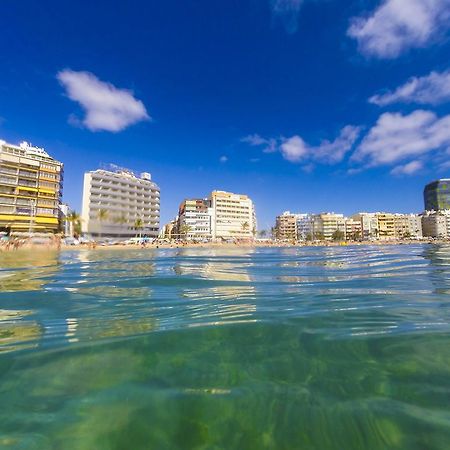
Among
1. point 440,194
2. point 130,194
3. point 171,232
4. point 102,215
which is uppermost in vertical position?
point 440,194

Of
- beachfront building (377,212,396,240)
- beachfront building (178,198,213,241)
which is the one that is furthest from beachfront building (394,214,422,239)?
beachfront building (178,198,213,241)

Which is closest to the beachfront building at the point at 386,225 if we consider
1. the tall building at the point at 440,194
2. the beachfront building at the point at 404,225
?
the beachfront building at the point at 404,225

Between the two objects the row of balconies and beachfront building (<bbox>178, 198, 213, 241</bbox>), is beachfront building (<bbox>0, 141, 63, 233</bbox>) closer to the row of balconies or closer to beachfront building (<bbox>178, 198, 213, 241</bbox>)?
the row of balconies

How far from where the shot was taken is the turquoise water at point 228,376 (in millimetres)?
1703

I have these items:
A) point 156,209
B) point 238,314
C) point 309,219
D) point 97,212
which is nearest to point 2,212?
point 97,212

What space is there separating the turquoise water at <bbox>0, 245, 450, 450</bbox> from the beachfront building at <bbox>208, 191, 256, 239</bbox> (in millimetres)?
111890

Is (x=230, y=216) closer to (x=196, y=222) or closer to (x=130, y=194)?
(x=196, y=222)

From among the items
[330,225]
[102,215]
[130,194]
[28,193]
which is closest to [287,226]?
[330,225]

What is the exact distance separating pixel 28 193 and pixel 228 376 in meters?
69.8

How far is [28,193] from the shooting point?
58344 mm

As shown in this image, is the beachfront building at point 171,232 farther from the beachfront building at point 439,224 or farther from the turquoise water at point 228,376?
the beachfront building at point 439,224

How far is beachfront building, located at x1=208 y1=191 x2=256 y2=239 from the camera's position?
119 metres

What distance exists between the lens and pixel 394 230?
155m

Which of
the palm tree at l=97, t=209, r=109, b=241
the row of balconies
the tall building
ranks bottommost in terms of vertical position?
the palm tree at l=97, t=209, r=109, b=241
